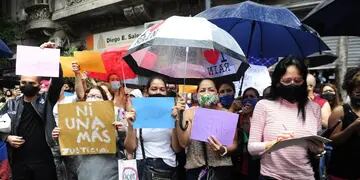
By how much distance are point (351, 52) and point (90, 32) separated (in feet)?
34.1

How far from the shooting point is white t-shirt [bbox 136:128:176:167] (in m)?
4.51

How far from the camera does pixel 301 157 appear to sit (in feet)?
12.0

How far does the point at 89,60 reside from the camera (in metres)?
5.70

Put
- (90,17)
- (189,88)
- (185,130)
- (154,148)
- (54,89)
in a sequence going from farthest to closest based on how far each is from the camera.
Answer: (90,17) → (189,88) → (54,89) → (154,148) → (185,130)

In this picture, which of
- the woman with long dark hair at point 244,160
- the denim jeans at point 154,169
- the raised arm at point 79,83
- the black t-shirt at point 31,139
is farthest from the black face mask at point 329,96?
the black t-shirt at point 31,139

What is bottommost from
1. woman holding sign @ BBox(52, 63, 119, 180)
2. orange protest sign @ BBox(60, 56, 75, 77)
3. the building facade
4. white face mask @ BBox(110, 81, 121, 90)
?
woman holding sign @ BBox(52, 63, 119, 180)

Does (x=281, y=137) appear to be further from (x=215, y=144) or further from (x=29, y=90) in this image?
(x=29, y=90)

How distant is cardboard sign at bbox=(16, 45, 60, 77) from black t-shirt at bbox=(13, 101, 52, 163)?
36cm

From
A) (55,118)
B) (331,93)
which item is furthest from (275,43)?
(55,118)

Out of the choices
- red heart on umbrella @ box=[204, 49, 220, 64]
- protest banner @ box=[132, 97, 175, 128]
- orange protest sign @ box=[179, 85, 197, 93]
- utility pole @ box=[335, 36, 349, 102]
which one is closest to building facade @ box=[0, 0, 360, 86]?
utility pole @ box=[335, 36, 349, 102]

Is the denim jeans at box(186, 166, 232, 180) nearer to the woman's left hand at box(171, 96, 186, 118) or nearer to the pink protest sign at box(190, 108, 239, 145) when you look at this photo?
the pink protest sign at box(190, 108, 239, 145)

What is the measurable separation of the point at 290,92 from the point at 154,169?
4.85 feet

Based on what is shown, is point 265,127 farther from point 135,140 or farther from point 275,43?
point 275,43

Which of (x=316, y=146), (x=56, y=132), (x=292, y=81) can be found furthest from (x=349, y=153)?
(x=56, y=132)
